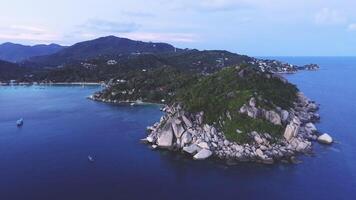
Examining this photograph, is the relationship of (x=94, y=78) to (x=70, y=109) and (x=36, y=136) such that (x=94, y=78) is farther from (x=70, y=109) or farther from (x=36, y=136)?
(x=36, y=136)

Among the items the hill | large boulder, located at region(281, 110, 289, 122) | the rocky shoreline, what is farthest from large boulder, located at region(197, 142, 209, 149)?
the hill

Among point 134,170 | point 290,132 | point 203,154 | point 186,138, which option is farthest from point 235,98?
point 134,170

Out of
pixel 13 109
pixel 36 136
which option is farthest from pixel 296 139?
pixel 13 109

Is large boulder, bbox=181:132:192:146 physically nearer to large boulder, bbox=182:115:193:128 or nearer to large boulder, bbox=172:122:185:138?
large boulder, bbox=172:122:185:138

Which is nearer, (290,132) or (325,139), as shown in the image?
(290,132)

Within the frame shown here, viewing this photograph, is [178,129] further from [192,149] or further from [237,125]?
[237,125]

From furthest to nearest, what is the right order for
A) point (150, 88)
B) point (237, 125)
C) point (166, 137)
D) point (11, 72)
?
point (11, 72), point (150, 88), point (166, 137), point (237, 125)
